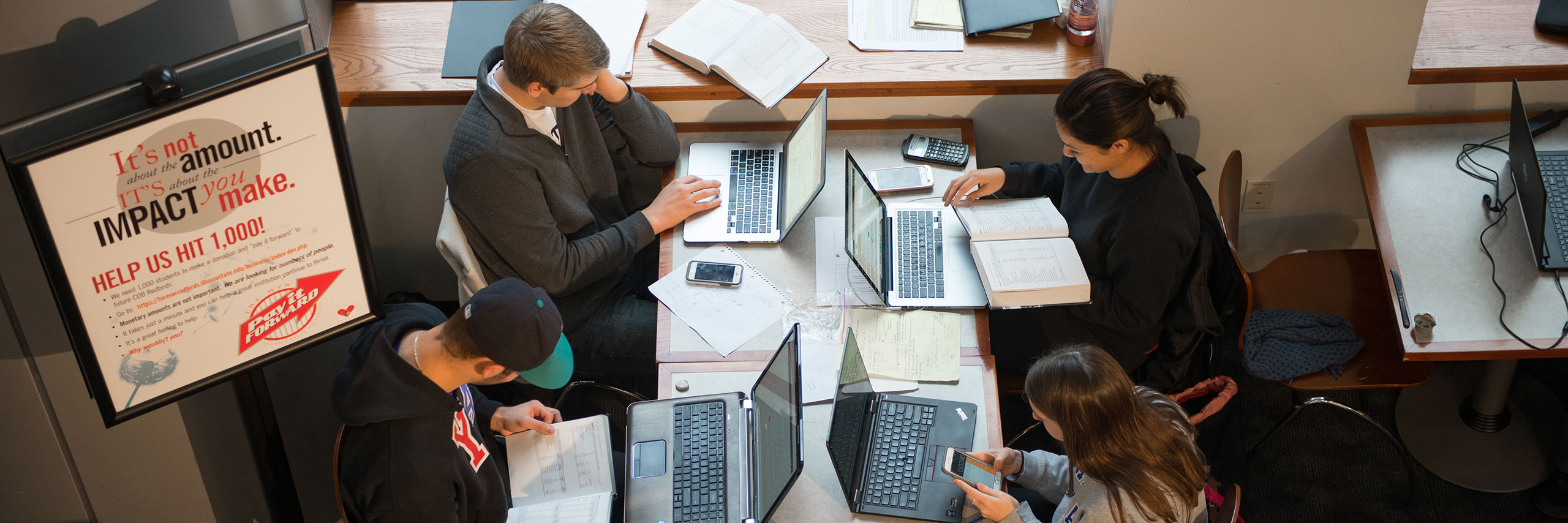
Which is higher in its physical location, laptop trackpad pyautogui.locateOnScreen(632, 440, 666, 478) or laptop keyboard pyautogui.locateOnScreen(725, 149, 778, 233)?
laptop keyboard pyautogui.locateOnScreen(725, 149, 778, 233)

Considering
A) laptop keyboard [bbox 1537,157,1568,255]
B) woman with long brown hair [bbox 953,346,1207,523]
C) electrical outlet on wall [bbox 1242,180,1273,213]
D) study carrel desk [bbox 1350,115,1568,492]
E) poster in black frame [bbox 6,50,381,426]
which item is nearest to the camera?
poster in black frame [bbox 6,50,381,426]

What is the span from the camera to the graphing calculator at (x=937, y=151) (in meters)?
2.88

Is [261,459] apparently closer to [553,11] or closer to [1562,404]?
[553,11]

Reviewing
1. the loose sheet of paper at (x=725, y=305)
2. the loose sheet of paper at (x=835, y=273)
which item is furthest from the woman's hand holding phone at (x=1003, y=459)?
the loose sheet of paper at (x=725, y=305)

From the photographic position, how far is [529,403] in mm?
2385

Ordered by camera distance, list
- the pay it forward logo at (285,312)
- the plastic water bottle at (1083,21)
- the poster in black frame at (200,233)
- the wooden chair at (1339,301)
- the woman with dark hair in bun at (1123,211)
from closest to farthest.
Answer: the poster in black frame at (200,233) → the pay it forward logo at (285,312) → the woman with dark hair in bun at (1123,211) → the wooden chair at (1339,301) → the plastic water bottle at (1083,21)

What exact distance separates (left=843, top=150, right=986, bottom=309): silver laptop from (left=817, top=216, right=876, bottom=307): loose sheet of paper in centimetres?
2

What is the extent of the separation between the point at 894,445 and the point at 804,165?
2.60 ft

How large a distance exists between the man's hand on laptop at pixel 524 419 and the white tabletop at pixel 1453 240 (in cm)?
203

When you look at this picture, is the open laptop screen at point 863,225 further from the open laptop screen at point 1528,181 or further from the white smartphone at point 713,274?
the open laptop screen at point 1528,181

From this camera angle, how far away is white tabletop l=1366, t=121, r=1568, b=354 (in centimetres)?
243

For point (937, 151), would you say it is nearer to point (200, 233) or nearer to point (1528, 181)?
point (1528, 181)

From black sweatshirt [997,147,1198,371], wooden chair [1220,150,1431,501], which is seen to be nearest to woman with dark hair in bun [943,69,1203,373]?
black sweatshirt [997,147,1198,371]

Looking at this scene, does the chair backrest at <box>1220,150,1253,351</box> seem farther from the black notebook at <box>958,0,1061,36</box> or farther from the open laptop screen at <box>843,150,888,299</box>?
the open laptop screen at <box>843,150,888,299</box>
